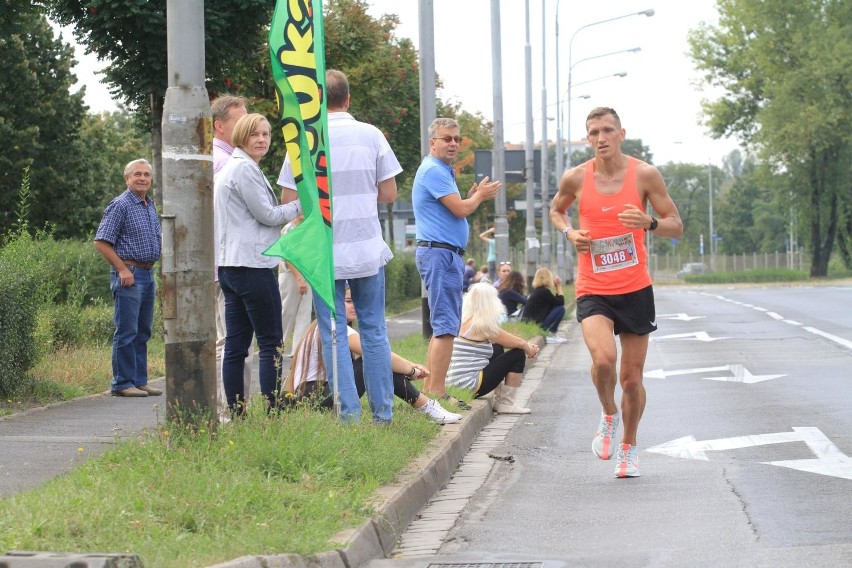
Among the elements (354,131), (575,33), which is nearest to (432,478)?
(354,131)

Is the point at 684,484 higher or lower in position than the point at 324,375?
lower

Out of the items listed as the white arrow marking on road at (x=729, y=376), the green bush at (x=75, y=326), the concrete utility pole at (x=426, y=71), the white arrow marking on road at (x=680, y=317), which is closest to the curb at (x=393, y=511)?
the white arrow marking on road at (x=729, y=376)

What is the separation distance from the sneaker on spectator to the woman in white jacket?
153 centimetres

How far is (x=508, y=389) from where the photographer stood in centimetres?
1177

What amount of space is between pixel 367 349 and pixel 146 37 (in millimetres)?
9189

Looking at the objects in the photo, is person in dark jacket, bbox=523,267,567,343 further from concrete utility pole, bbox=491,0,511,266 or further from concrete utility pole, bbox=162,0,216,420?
concrete utility pole, bbox=162,0,216,420

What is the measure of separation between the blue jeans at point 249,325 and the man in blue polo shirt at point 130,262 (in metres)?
3.41

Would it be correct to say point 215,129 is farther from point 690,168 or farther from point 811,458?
point 690,168

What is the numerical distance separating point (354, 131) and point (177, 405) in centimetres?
217

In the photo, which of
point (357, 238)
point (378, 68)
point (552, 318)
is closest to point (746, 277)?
point (378, 68)

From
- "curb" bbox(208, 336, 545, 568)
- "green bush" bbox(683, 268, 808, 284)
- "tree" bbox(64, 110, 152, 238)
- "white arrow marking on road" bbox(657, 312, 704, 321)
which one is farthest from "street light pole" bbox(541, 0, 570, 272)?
"green bush" bbox(683, 268, 808, 284)

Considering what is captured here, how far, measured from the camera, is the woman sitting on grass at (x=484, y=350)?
1111 centimetres

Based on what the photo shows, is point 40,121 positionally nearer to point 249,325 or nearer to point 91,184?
point 91,184

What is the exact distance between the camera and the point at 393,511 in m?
6.20
